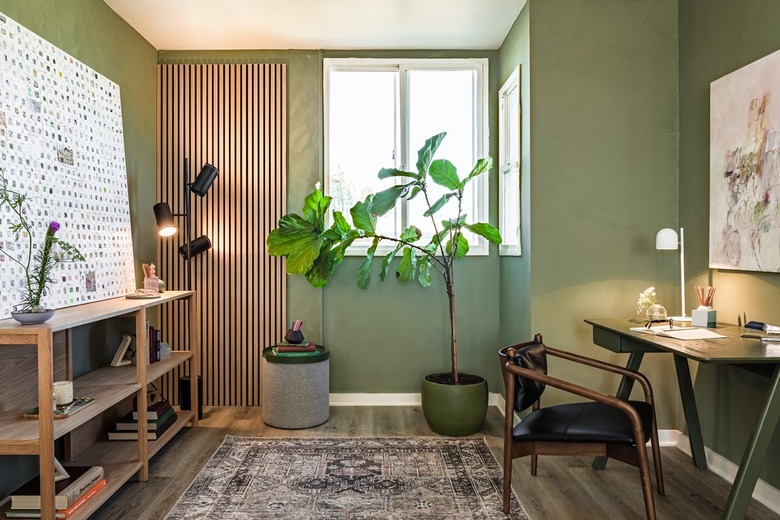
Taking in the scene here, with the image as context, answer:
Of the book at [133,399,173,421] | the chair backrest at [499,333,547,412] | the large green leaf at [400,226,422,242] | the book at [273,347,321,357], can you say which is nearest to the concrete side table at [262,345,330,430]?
the book at [273,347,321,357]

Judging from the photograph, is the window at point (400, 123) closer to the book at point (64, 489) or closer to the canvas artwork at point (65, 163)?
the canvas artwork at point (65, 163)

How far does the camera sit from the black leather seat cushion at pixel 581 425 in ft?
7.98

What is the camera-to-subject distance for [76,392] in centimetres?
294

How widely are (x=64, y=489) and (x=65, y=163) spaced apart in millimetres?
1650

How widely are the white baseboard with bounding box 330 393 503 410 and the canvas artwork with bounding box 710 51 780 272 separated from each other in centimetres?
221

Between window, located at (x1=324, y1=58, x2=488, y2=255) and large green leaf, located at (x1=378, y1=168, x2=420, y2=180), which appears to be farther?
window, located at (x1=324, y1=58, x2=488, y2=255)

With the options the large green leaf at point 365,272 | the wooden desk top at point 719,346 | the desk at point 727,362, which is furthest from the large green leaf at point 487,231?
the wooden desk top at point 719,346

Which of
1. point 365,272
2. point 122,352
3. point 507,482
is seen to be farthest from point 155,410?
point 507,482

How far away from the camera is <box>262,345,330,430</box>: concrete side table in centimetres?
404

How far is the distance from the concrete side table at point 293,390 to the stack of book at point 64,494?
146cm

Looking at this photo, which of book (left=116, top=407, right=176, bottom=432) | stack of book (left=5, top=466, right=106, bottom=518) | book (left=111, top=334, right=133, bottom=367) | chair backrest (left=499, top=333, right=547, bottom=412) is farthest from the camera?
book (left=111, top=334, right=133, bottom=367)

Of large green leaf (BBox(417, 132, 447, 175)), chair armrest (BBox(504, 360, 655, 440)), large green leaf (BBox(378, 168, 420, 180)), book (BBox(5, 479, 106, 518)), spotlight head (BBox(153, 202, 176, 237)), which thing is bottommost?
book (BBox(5, 479, 106, 518))

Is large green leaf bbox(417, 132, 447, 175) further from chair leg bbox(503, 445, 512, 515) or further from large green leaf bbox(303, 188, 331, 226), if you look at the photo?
chair leg bbox(503, 445, 512, 515)

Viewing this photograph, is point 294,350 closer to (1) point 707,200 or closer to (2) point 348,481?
(2) point 348,481
